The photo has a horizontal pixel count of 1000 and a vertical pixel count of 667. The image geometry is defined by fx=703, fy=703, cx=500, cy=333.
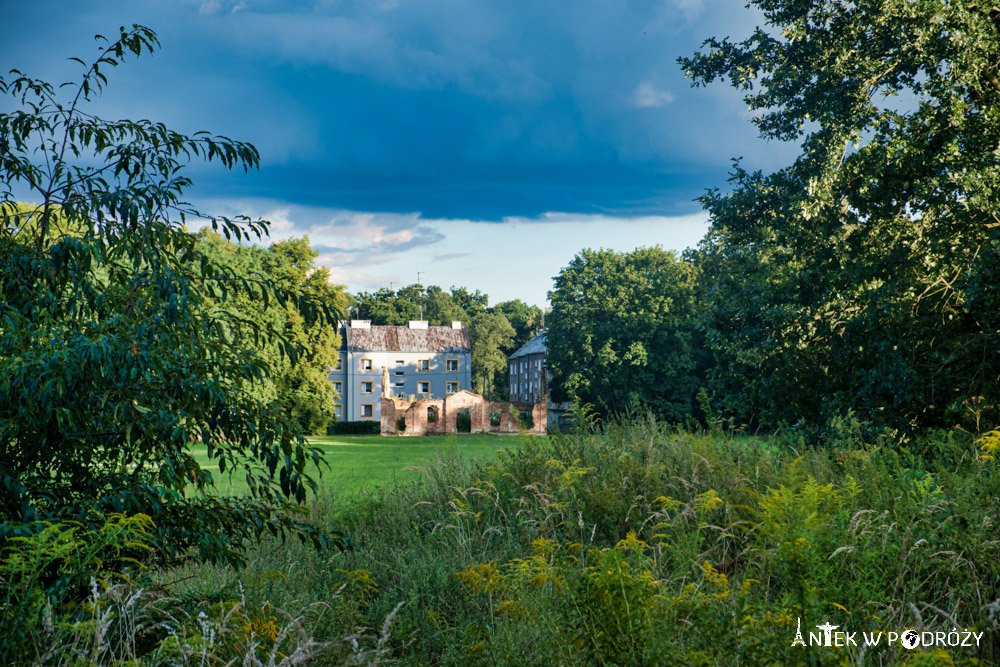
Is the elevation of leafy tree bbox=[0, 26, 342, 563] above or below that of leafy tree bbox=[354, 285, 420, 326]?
below

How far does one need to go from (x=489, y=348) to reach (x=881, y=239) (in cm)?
6749

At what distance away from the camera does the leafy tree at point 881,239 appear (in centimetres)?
1023

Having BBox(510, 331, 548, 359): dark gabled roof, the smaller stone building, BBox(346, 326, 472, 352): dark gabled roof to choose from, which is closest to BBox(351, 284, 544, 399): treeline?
BBox(510, 331, 548, 359): dark gabled roof

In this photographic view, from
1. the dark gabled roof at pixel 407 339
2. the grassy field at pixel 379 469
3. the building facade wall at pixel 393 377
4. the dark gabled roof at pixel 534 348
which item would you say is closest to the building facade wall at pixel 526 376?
the dark gabled roof at pixel 534 348

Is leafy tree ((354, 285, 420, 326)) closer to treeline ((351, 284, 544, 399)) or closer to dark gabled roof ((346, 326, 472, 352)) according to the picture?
treeline ((351, 284, 544, 399))

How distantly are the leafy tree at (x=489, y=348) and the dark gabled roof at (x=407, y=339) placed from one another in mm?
8419

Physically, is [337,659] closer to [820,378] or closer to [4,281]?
[4,281]

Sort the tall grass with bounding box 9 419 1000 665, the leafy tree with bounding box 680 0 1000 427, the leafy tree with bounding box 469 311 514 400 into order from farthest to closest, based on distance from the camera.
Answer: the leafy tree with bounding box 469 311 514 400 < the leafy tree with bounding box 680 0 1000 427 < the tall grass with bounding box 9 419 1000 665

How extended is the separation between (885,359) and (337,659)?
31.0ft

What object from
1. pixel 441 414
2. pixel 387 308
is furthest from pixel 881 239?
pixel 387 308

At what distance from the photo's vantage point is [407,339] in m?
69.7

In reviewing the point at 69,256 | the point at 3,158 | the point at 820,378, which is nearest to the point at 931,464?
the point at 820,378

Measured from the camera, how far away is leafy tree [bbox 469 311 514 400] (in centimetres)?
8006

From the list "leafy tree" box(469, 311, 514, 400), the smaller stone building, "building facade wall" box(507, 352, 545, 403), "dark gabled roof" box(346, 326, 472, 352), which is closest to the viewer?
the smaller stone building
